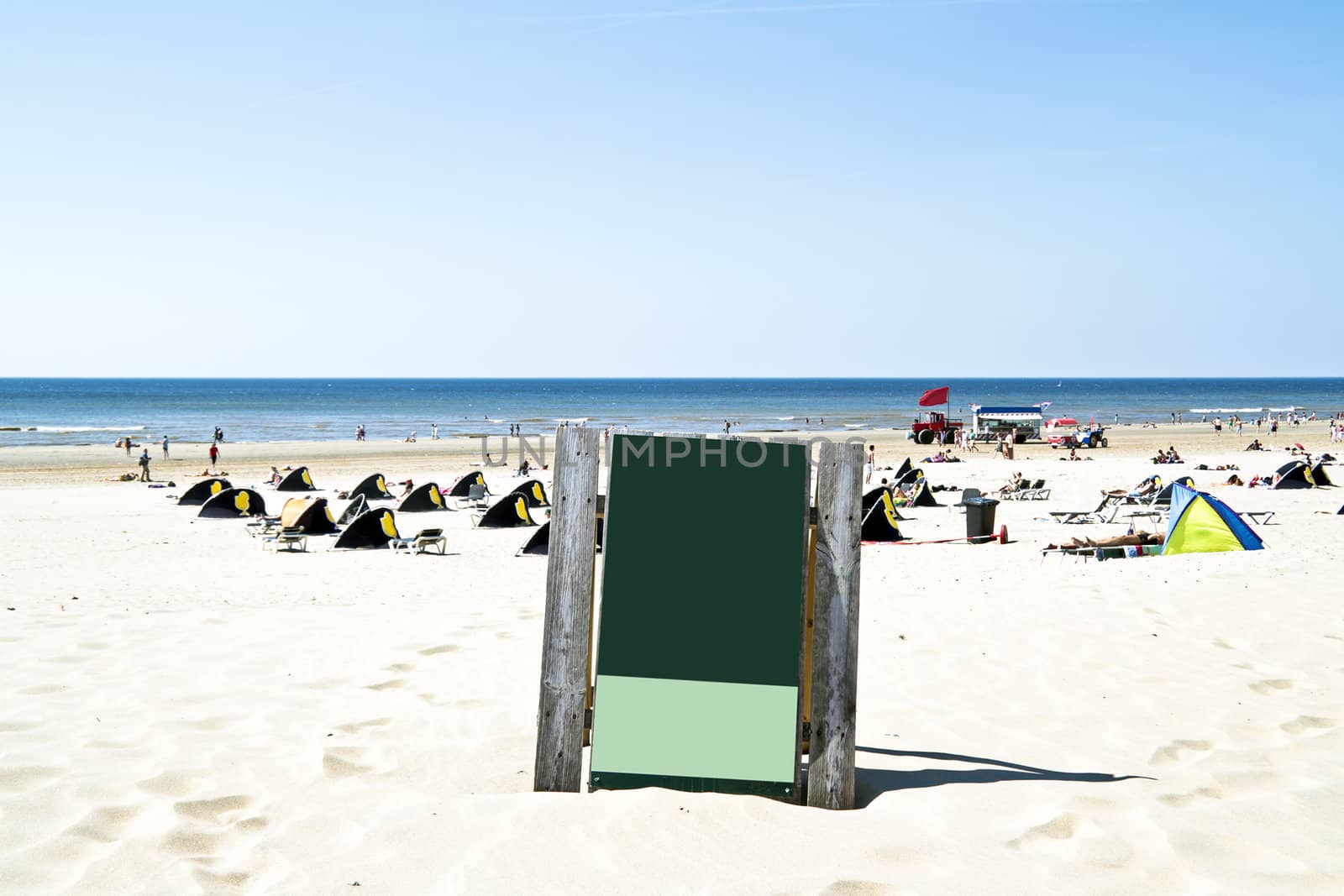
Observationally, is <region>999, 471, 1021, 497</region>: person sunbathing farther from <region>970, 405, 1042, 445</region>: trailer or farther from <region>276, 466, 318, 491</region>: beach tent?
<region>970, 405, 1042, 445</region>: trailer

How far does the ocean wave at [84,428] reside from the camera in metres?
55.8

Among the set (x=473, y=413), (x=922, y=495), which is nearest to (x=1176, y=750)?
(x=922, y=495)

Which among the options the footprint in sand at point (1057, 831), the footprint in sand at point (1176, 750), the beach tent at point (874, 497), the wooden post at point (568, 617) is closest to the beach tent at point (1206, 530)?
the beach tent at point (874, 497)

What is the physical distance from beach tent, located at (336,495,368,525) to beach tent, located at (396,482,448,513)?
816 millimetres

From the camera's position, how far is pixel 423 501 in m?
20.5

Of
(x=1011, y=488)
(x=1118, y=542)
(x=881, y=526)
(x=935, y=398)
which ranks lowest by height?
(x=881, y=526)

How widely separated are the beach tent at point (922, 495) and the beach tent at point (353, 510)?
1084cm

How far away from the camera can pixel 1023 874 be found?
9.48 ft

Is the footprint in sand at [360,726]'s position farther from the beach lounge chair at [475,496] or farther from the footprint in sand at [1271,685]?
the beach lounge chair at [475,496]

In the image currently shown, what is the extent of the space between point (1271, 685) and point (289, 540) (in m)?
13.1

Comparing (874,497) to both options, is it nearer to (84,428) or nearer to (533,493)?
(533,493)

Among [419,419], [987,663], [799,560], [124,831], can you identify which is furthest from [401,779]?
[419,419]

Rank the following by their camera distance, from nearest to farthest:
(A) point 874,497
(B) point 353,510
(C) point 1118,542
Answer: (C) point 1118,542 → (A) point 874,497 → (B) point 353,510

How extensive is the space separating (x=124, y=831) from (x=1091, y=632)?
18.2 feet
